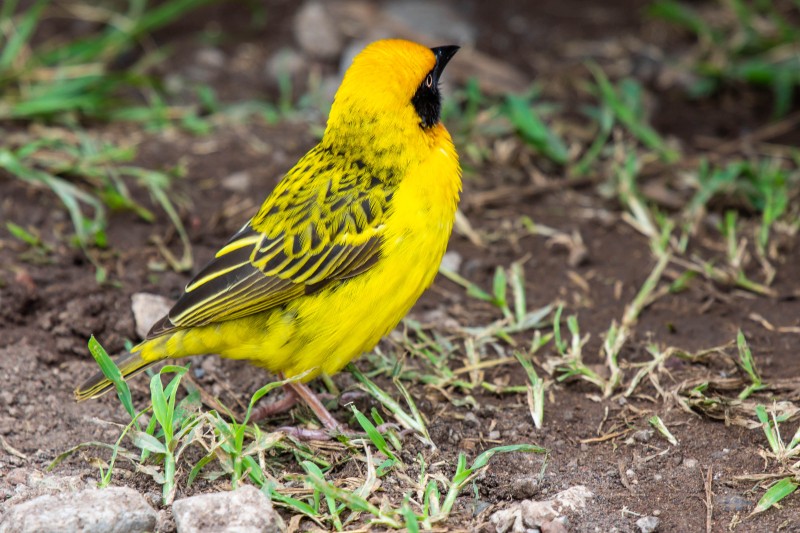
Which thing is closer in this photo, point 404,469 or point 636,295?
point 404,469

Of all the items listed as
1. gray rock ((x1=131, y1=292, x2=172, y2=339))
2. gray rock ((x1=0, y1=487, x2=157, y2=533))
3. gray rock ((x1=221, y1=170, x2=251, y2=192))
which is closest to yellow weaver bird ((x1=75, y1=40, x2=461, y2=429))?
gray rock ((x1=131, y1=292, x2=172, y2=339))

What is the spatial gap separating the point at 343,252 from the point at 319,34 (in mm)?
3640

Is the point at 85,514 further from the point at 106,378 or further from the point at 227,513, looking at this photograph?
the point at 106,378

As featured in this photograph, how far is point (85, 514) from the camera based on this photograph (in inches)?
129

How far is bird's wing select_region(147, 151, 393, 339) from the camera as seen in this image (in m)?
4.11

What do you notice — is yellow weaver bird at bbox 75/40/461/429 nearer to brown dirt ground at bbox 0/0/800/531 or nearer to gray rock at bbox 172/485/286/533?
brown dirt ground at bbox 0/0/800/531

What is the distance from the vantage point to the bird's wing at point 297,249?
411 cm

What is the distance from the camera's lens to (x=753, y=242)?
18.1 ft

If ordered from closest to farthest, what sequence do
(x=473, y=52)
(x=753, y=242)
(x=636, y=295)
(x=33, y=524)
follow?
1. (x=33, y=524)
2. (x=636, y=295)
3. (x=753, y=242)
4. (x=473, y=52)

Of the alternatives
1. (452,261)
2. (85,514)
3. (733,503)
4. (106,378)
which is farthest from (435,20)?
(85,514)

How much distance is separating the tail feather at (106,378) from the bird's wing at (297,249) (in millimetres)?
116

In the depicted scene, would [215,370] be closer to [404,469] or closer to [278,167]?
[404,469]

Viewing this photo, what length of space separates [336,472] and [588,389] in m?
1.20

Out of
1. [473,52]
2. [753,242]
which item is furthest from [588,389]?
[473,52]
